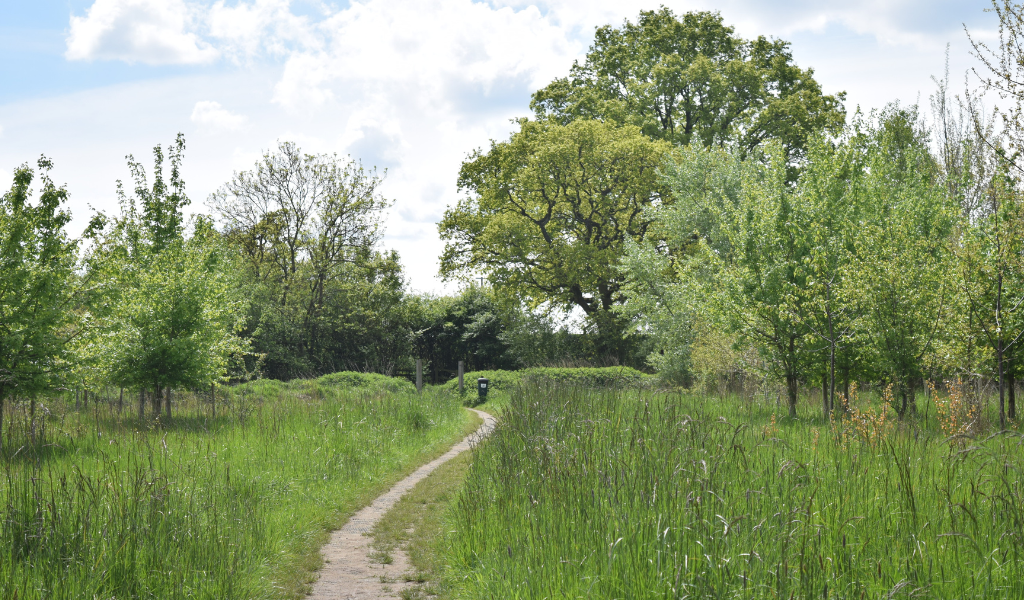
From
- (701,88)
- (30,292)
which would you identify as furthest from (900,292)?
(701,88)

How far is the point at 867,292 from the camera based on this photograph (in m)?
9.88

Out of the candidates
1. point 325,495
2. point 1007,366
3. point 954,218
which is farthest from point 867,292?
point 325,495

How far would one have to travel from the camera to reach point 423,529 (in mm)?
6875

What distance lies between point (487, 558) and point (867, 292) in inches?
288

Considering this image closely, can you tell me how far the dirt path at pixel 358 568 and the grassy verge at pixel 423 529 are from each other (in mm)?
103

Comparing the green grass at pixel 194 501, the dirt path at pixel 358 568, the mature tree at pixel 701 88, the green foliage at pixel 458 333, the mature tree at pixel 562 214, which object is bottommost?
the dirt path at pixel 358 568

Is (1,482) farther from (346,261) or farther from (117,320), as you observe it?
(346,261)

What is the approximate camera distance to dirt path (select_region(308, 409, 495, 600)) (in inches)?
205

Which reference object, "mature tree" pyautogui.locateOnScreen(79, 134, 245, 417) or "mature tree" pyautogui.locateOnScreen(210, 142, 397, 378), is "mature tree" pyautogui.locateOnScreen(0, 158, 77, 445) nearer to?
"mature tree" pyautogui.locateOnScreen(79, 134, 245, 417)

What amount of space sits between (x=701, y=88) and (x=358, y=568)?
26.1 metres

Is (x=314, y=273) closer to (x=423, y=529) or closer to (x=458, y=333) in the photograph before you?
(x=458, y=333)

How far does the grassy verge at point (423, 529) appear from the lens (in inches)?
218

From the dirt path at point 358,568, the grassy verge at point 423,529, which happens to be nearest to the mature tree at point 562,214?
the grassy verge at point 423,529

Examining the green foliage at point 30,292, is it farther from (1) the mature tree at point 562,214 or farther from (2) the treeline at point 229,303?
(1) the mature tree at point 562,214
